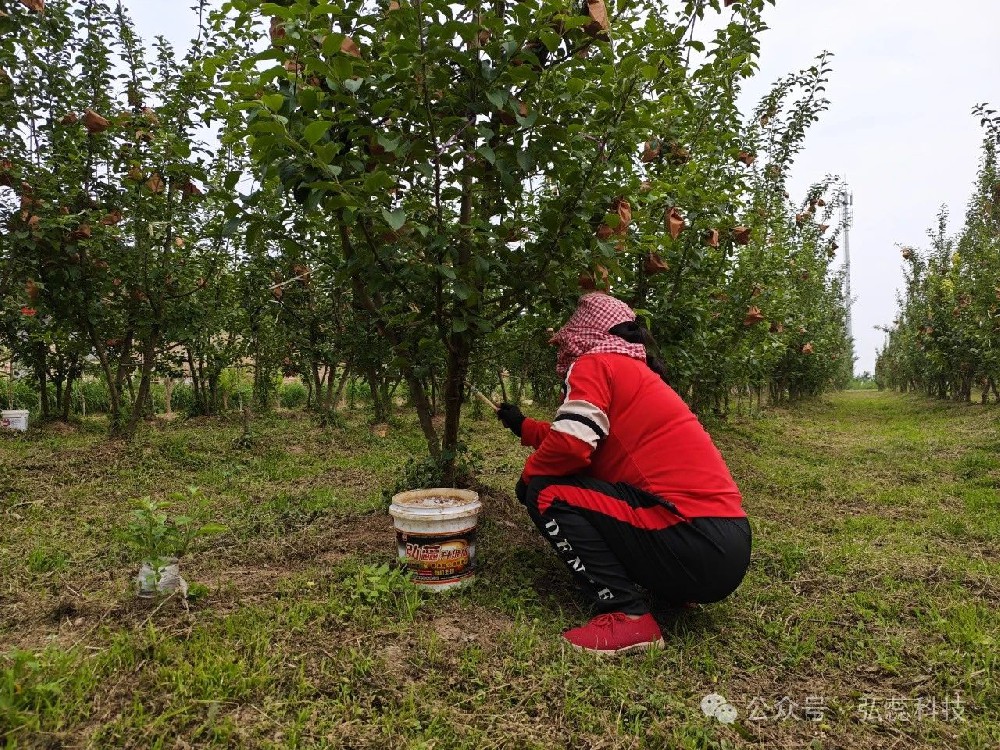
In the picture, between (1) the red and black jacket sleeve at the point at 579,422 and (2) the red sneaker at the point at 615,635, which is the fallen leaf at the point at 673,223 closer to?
(1) the red and black jacket sleeve at the point at 579,422

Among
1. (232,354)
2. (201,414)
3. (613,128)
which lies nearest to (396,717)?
(613,128)

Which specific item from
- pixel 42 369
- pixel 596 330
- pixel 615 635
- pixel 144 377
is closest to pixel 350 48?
pixel 596 330

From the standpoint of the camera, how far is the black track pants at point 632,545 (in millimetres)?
2320

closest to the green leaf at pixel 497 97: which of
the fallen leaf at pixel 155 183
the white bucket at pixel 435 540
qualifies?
the white bucket at pixel 435 540

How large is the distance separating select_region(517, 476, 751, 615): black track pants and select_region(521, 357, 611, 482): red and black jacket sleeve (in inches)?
4.0

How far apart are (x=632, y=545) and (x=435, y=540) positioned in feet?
2.57

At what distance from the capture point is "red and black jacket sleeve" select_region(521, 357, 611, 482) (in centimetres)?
243

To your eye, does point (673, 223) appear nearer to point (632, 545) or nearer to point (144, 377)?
point (632, 545)

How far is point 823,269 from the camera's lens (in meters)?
12.6

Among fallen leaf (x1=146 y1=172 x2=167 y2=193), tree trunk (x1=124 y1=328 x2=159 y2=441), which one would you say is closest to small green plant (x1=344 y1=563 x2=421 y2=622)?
fallen leaf (x1=146 y1=172 x2=167 y2=193)

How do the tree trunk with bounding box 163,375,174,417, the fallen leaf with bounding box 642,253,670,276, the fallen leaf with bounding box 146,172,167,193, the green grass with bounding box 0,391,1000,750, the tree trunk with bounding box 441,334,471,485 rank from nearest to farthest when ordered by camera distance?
1. the green grass with bounding box 0,391,1000,750
2. the tree trunk with bounding box 441,334,471,485
3. the fallen leaf with bounding box 642,253,670,276
4. the fallen leaf with bounding box 146,172,167,193
5. the tree trunk with bounding box 163,375,174,417

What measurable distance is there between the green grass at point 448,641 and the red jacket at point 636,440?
1.93 feet

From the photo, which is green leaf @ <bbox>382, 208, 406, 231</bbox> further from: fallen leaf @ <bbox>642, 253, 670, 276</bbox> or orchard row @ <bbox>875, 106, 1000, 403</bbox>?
orchard row @ <bbox>875, 106, 1000, 403</bbox>

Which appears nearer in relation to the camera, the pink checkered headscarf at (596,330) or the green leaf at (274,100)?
the green leaf at (274,100)
